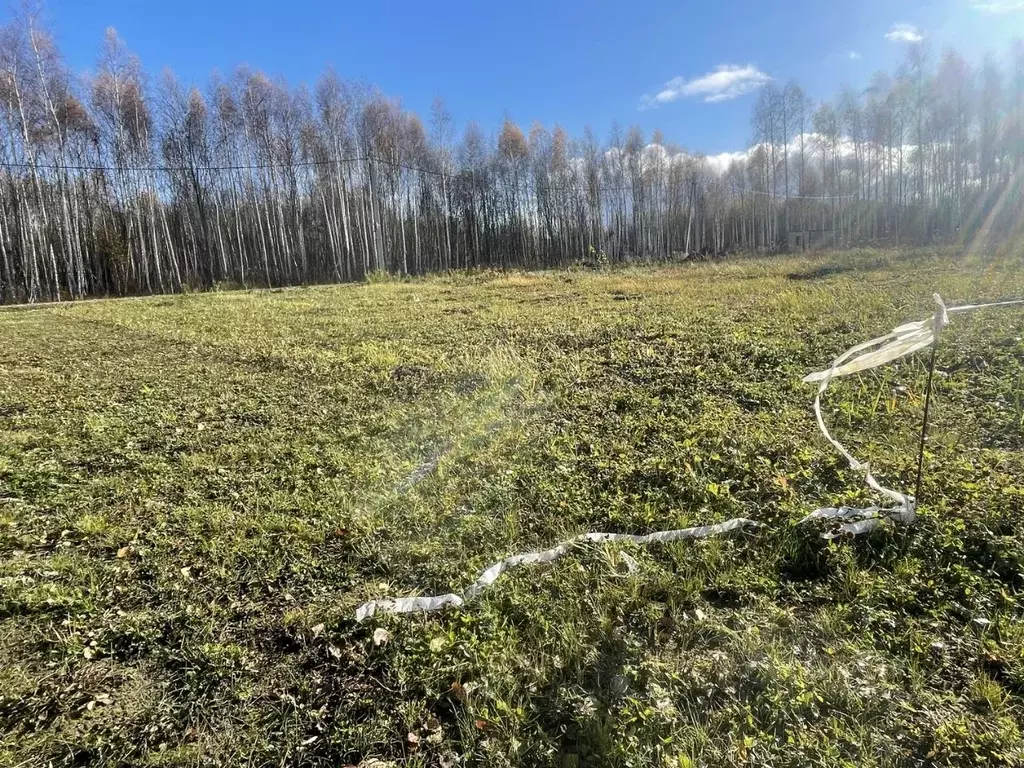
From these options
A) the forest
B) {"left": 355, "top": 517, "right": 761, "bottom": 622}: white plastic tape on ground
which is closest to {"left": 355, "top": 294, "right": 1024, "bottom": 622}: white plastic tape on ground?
{"left": 355, "top": 517, "right": 761, "bottom": 622}: white plastic tape on ground

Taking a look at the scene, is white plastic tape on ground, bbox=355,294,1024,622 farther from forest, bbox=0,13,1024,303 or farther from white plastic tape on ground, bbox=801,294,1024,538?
forest, bbox=0,13,1024,303

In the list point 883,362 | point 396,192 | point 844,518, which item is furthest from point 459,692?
point 396,192

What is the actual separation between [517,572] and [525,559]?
0.09 metres

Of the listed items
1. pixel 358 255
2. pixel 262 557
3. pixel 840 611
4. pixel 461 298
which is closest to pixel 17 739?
pixel 262 557

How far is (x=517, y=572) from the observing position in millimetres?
2168

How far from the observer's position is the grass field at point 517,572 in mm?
1478

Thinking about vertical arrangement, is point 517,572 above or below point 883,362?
below

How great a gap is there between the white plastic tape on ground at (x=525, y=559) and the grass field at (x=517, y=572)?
0.05 metres

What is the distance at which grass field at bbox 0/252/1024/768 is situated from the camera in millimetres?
1478

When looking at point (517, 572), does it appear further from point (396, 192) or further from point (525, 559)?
point (396, 192)

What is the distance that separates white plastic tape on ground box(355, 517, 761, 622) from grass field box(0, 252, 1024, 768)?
2.1 inches

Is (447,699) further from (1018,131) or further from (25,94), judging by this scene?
(1018,131)

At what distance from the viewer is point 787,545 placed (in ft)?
7.14

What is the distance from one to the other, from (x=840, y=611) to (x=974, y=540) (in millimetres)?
738
